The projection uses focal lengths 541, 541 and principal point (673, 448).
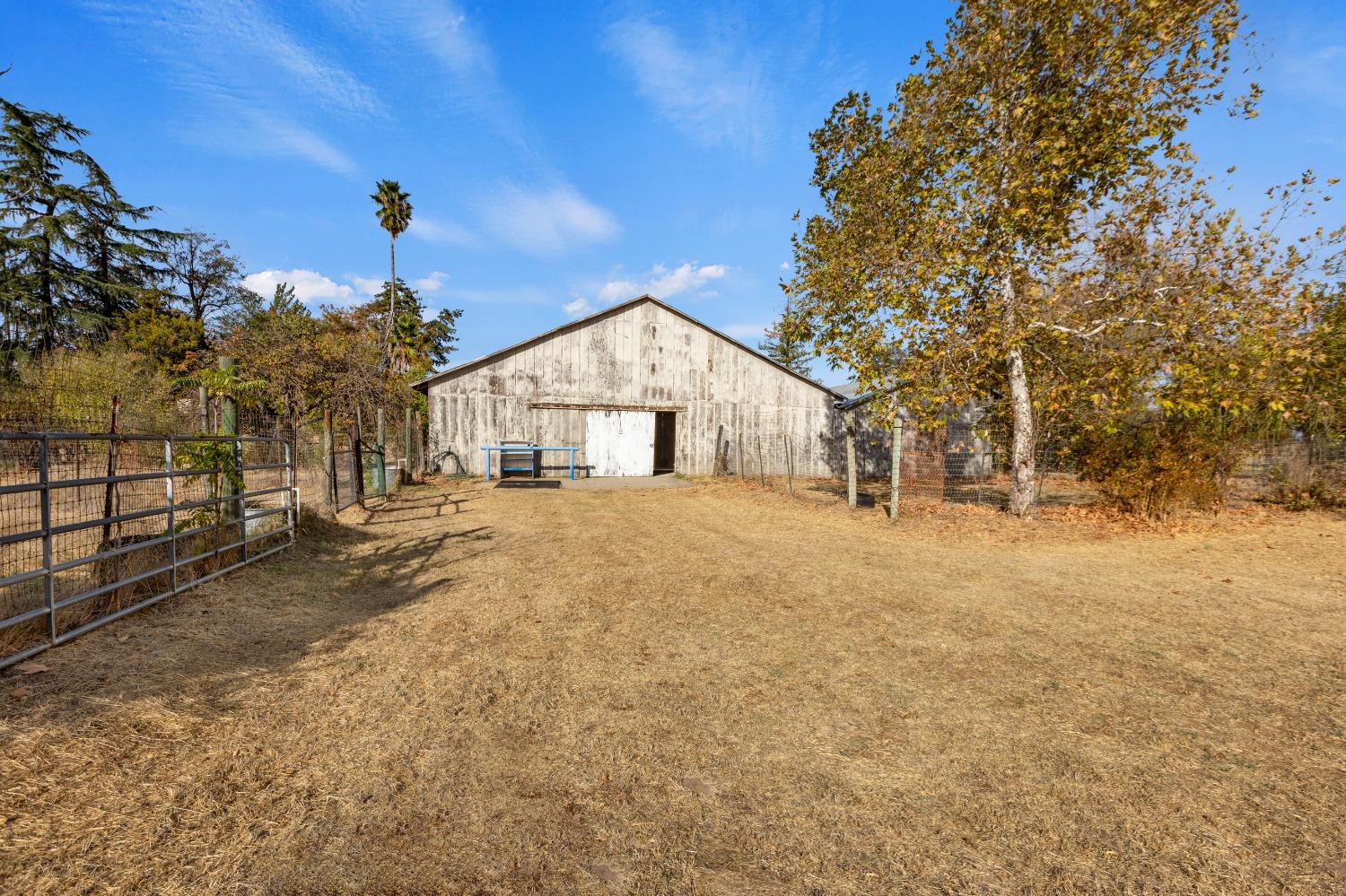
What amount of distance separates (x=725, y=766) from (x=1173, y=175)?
1349 cm

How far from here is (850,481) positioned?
13.7m

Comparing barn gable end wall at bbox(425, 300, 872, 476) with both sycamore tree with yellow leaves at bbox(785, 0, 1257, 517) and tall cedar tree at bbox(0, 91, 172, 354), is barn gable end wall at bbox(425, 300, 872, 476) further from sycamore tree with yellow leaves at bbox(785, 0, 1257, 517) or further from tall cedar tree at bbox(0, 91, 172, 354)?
tall cedar tree at bbox(0, 91, 172, 354)

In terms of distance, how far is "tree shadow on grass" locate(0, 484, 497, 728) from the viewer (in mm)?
3457

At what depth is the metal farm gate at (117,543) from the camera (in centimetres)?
408

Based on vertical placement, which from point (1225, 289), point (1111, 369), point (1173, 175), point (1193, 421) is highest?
point (1173, 175)

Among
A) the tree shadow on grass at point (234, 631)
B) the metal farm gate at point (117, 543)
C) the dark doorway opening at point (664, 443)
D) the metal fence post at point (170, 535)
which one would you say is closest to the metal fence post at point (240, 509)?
the metal farm gate at point (117, 543)

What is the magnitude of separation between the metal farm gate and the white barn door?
38.6 ft

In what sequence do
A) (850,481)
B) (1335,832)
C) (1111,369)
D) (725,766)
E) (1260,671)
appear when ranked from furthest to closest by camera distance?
(850,481)
(1111,369)
(1260,671)
(725,766)
(1335,832)

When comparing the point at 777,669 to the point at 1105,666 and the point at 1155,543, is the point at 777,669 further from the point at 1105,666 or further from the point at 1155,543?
the point at 1155,543

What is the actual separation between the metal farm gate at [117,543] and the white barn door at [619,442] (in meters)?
11.8

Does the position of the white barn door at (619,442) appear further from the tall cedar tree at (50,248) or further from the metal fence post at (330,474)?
the tall cedar tree at (50,248)

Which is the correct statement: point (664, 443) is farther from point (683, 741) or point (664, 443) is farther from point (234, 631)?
point (683, 741)

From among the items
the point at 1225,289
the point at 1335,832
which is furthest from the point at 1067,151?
the point at 1335,832

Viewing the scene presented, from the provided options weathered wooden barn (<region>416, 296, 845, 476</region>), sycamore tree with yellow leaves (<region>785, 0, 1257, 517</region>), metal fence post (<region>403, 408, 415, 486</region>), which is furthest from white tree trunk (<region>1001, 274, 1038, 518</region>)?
metal fence post (<region>403, 408, 415, 486</region>)
